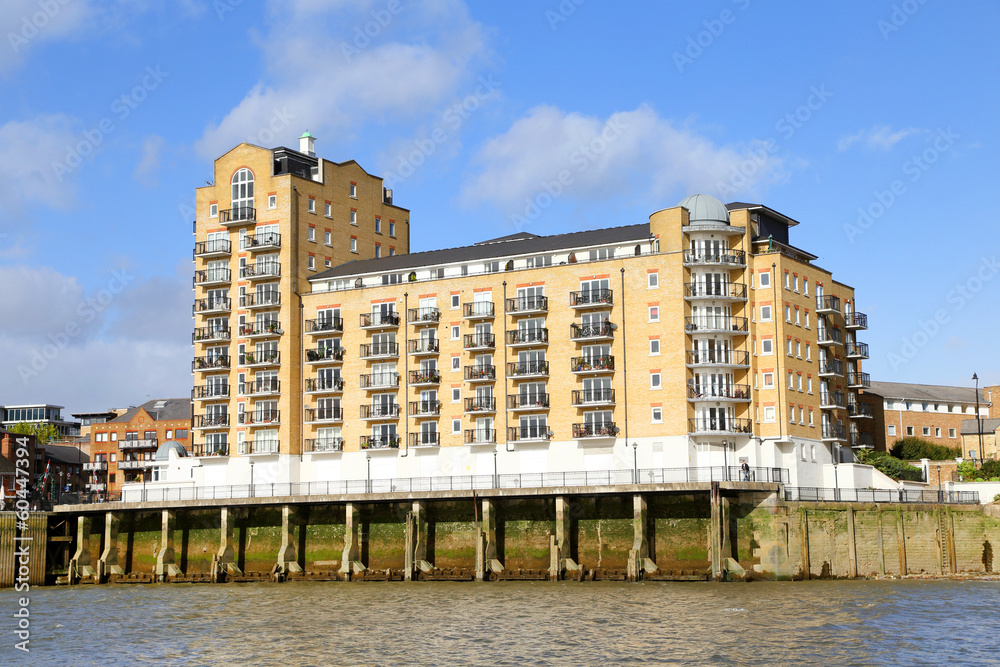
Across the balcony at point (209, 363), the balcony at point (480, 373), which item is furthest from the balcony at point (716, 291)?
the balcony at point (209, 363)

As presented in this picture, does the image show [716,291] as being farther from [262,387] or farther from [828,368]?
[262,387]

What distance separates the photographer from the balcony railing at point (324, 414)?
97.3m

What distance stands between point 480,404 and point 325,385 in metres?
14.8

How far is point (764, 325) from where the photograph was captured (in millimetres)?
87562

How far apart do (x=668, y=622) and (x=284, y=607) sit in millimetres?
21984

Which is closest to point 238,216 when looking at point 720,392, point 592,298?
point 592,298

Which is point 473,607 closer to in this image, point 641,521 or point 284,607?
point 284,607

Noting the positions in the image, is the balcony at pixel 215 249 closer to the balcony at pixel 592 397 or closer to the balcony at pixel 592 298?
the balcony at pixel 592 298

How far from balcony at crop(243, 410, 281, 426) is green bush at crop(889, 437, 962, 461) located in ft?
195

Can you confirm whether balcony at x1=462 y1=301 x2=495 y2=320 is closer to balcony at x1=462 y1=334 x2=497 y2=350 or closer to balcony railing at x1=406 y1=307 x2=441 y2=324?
balcony at x1=462 y1=334 x2=497 y2=350

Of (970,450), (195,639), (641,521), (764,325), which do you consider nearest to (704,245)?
(764,325)

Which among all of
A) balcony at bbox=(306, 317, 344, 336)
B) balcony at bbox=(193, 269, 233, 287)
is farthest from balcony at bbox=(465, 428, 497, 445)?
balcony at bbox=(193, 269, 233, 287)

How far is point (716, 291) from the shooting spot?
87.1m

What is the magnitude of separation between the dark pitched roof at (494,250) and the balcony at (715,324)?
797 centimetres
